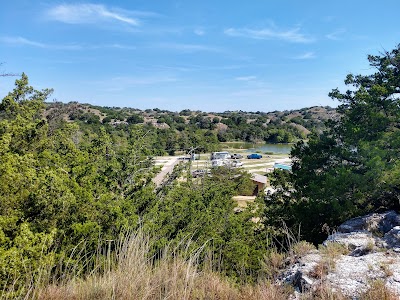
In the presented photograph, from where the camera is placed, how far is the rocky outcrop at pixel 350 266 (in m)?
3.54

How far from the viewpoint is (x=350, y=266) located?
4.63 meters

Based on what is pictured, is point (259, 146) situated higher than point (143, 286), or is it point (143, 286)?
point (143, 286)

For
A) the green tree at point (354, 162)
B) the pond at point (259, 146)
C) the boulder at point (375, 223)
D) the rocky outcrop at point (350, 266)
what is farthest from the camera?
A: the pond at point (259, 146)

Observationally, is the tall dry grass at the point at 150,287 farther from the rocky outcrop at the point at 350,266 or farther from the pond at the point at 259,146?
the pond at the point at 259,146

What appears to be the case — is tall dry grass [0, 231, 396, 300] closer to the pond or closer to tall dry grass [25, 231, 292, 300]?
tall dry grass [25, 231, 292, 300]

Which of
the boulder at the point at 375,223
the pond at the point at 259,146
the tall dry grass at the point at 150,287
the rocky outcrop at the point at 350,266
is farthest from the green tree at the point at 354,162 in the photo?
the pond at the point at 259,146

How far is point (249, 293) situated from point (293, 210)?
35.1 feet

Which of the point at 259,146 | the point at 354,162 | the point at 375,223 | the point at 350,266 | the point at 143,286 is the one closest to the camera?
the point at 143,286

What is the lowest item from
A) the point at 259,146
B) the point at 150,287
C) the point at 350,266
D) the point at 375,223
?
the point at 259,146

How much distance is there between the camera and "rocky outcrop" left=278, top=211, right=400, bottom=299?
139 inches

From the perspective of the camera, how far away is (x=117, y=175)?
9969 mm

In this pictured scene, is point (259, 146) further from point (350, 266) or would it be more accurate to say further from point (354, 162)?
point (350, 266)

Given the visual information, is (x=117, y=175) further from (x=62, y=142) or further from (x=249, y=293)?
(x=249, y=293)

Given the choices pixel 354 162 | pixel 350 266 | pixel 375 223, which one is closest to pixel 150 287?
pixel 350 266
